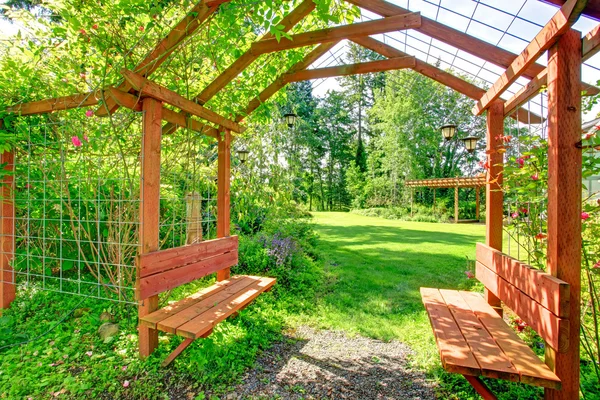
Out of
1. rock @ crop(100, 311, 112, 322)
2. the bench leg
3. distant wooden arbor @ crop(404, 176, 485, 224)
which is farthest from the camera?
distant wooden arbor @ crop(404, 176, 485, 224)

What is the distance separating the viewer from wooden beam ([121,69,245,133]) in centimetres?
214

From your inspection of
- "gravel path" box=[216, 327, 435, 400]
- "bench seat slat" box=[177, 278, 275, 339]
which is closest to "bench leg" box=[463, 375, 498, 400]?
"gravel path" box=[216, 327, 435, 400]

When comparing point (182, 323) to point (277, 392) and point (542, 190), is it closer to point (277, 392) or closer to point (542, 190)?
point (277, 392)

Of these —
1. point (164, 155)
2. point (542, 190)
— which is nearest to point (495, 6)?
point (542, 190)

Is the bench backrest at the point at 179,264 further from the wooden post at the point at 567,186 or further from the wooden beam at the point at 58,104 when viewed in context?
the wooden post at the point at 567,186

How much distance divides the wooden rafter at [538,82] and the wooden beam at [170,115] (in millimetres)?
2858

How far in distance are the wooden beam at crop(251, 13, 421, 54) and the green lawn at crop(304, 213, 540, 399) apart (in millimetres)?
2834

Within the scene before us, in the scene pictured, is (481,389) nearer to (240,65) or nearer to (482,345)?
(482,345)

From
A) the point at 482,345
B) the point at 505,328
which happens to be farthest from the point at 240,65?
the point at 505,328

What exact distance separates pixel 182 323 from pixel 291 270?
8.47 feet

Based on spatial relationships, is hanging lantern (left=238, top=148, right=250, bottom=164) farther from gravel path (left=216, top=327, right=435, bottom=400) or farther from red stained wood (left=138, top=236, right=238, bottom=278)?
gravel path (left=216, top=327, right=435, bottom=400)

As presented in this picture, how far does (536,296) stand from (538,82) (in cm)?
151

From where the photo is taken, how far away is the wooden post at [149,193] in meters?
2.28

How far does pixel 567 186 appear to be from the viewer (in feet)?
5.52
